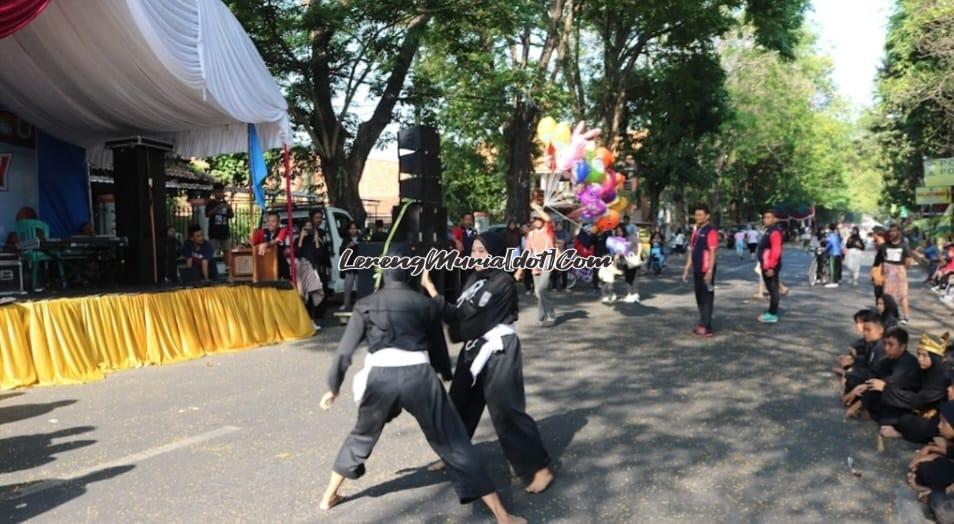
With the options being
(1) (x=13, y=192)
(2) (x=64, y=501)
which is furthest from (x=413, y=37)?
(2) (x=64, y=501)

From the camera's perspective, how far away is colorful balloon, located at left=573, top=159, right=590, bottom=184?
13.4m

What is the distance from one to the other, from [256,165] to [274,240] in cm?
118

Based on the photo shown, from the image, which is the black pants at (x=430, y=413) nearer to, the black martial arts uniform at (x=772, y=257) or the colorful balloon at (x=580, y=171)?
the black martial arts uniform at (x=772, y=257)

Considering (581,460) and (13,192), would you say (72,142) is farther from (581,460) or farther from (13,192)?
(581,460)

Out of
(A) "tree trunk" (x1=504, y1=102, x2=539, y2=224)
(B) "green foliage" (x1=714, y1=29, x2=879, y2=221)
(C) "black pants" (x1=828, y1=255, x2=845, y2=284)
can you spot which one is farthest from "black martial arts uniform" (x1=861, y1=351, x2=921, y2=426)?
(B) "green foliage" (x1=714, y1=29, x2=879, y2=221)

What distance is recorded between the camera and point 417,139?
7.98 metres

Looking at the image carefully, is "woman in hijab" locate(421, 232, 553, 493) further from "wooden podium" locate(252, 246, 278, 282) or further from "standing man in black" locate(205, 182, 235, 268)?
"standing man in black" locate(205, 182, 235, 268)

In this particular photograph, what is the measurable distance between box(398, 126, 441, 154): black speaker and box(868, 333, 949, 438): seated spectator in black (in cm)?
498

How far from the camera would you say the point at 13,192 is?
39.2ft

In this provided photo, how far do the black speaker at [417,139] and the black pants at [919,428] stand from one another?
5251 millimetres

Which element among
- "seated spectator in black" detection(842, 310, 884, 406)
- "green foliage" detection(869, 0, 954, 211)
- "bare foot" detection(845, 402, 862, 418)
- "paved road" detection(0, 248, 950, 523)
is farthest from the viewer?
"green foliage" detection(869, 0, 954, 211)

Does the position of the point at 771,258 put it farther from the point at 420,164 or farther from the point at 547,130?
the point at 420,164

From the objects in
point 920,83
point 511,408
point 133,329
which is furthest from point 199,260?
point 920,83

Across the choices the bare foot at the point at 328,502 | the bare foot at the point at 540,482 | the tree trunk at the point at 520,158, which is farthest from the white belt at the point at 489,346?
the tree trunk at the point at 520,158
